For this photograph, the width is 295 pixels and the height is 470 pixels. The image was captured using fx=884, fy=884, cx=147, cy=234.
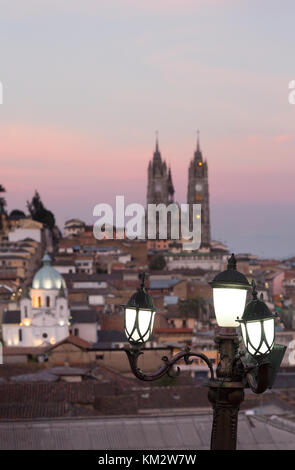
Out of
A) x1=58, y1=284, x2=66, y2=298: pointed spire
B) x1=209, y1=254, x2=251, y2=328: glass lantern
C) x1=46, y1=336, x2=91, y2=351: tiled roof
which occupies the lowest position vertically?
x1=46, y1=336, x2=91, y2=351: tiled roof

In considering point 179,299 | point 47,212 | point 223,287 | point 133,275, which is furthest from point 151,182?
point 223,287

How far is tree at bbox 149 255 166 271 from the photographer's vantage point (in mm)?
74688

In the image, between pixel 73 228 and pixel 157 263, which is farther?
pixel 73 228

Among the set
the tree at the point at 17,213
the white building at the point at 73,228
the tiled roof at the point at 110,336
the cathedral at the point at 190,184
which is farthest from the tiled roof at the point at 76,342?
the cathedral at the point at 190,184

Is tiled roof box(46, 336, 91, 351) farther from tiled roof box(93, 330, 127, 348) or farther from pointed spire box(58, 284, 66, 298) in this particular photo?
pointed spire box(58, 284, 66, 298)

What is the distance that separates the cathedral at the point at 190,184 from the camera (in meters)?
107

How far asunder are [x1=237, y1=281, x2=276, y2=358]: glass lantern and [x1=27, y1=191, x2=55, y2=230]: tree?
71389 mm

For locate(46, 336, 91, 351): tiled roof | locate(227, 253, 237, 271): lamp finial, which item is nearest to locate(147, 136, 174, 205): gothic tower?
locate(46, 336, 91, 351): tiled roof

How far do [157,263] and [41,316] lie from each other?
32.2 meters

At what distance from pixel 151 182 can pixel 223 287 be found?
103454 mm

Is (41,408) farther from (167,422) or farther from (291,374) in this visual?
(291,374)

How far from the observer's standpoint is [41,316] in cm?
4334

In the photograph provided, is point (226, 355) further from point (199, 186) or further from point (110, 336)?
point (199, 186)

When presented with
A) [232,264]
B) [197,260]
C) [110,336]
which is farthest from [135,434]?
[197,260]
